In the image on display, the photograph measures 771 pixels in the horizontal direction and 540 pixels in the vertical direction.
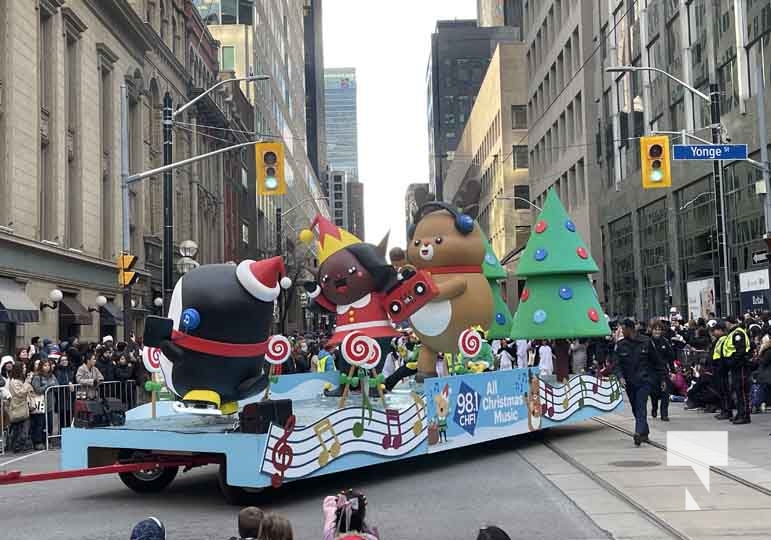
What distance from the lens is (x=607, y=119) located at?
50188mm

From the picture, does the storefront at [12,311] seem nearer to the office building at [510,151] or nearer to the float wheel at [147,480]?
the float wheel at [147,480]

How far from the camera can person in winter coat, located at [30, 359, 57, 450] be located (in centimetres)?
1697

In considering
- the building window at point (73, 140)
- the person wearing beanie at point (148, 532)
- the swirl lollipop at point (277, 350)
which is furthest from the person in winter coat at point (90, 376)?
the building window at point (73, 140)

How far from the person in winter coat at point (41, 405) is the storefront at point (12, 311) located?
26.3 ft

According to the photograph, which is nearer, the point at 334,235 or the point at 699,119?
the point at 334,235

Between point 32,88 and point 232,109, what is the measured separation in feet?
109

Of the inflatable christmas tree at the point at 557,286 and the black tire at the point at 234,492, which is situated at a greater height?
the inflatable christmas tree at the point at 557,286

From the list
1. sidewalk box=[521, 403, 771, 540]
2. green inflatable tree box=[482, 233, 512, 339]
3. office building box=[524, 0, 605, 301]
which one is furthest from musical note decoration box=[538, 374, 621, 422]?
office building box=[524, 0, 605, 301]

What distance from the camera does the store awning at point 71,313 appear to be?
3072cm

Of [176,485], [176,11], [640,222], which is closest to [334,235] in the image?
[176,485]

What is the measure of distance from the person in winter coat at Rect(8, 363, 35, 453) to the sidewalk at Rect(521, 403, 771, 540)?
26.9 ft

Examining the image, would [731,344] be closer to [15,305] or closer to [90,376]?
[90,376]

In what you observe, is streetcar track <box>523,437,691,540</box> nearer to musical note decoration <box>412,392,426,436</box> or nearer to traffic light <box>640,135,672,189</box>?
musical note decoration <box>412,392,426,436</box>

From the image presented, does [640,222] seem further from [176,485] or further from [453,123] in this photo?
[453,123]
